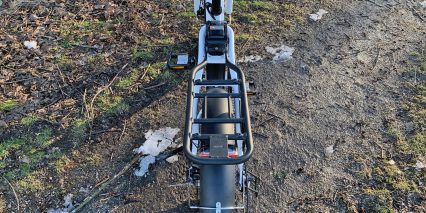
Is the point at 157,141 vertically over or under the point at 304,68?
under

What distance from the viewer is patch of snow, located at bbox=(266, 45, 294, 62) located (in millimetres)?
4738

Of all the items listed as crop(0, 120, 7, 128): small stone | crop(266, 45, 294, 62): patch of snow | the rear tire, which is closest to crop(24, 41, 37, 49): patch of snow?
crop(0, 120, 7, 128): small stone

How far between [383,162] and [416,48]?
1.78 m

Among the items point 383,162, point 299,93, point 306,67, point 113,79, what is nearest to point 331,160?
point 383,162

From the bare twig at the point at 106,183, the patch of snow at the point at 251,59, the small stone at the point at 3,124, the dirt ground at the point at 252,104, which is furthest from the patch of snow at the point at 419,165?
the small stone at the point at 3,124

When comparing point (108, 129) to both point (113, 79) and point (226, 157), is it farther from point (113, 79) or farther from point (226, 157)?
point (226, 157)

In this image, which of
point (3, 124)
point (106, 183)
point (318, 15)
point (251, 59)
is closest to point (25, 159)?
point (3, 124)

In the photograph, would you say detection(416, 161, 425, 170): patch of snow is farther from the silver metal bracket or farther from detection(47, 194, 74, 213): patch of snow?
detection(47, 194, 74, 213): patch of snow

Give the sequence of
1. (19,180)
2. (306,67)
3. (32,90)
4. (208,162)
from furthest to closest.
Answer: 1. (306,67)
2. (32,90)
3. (19,180)
4. (208,162)

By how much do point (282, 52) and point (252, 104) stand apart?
89 centimetres

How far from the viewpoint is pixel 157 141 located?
3.90m

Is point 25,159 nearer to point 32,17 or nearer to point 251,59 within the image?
point 32,17

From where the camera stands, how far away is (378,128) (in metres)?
4.02

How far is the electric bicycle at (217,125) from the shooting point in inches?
90.5
